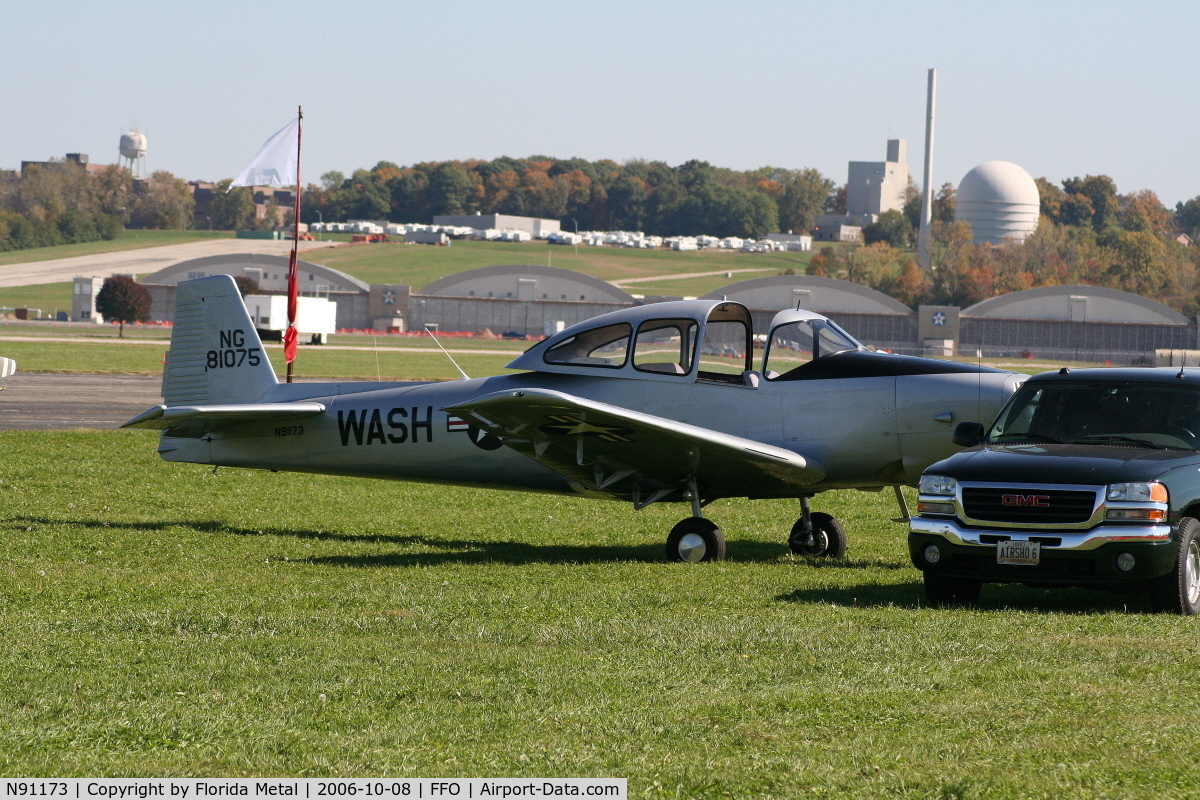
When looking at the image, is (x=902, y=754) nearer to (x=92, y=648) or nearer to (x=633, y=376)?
(x=92, y=648)

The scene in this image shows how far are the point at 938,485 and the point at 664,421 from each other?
2876 mm

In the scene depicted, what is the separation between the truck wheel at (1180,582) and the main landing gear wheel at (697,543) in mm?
4188

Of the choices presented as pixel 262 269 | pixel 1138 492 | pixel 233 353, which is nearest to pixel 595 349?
pixel 233 353

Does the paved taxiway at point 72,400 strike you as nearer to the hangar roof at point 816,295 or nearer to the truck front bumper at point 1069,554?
the truck front bumper at point 1069,554

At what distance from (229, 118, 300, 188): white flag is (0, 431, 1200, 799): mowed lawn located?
12967 millimetres

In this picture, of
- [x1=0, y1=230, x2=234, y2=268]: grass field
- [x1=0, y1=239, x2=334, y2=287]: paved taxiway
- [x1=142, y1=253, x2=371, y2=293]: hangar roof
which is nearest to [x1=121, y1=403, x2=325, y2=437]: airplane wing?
[x1=142, y1=253, x2=371, y2=293]: hangar roof

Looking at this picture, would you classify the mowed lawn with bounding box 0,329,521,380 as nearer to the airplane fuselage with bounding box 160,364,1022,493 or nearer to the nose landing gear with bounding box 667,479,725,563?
the airplane fuselage with bounding box 160,364,1022,493

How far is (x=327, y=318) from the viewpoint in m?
79.5

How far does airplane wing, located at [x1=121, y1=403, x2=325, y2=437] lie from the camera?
1327cm

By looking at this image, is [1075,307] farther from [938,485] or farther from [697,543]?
[938,485]

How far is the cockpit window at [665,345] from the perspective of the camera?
1287cm

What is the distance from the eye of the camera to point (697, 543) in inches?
488

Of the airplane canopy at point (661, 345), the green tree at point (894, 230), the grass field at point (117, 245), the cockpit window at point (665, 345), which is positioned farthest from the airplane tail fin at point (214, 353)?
the green tree at point (894, 230)

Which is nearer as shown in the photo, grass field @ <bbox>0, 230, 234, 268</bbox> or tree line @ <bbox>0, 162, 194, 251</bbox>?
grass field @ <bbox>0, 230, 234, 268</bbox>
